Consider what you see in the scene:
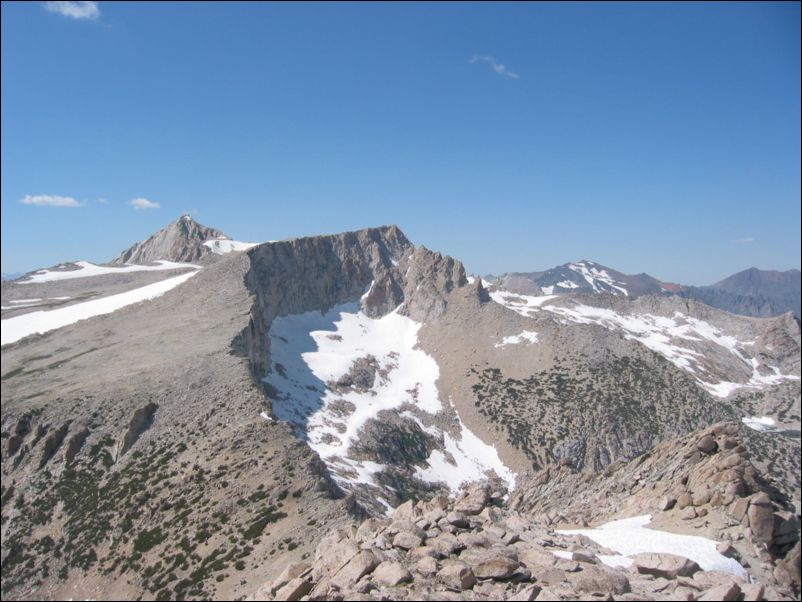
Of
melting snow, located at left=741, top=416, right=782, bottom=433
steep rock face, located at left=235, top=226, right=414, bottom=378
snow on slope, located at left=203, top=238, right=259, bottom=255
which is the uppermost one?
snow on slope, located at left=203, top=238, right=259, bottom=255

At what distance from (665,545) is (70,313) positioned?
333ft

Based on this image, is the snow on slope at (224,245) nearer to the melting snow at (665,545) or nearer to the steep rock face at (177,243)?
the steep rock face at (177,243)

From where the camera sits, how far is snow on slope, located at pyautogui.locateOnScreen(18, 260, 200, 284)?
12136cm

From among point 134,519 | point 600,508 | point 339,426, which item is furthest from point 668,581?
point 339,426

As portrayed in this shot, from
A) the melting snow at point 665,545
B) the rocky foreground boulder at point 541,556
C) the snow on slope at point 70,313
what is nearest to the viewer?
the rocky foreground boulder at point 541,556

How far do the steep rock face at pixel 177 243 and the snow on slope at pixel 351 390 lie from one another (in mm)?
49689

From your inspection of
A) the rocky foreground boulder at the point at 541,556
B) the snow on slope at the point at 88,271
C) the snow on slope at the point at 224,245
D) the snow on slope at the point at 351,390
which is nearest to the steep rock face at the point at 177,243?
the snow on slope at the point at 224,245

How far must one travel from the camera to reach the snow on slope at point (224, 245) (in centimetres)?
17471

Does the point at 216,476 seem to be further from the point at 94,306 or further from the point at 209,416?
the point at 94,306

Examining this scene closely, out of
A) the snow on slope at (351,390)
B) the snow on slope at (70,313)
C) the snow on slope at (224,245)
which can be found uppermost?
the snow on slope at (224,245)

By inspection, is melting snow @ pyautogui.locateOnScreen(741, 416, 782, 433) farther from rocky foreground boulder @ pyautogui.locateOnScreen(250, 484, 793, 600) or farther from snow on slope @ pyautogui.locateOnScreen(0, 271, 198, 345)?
snow on slope @ pyautogui.locateOnScreen(0, 271, 198, 345)

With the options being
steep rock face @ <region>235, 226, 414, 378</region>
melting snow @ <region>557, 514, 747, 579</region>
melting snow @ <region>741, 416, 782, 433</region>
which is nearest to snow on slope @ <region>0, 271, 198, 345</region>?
steep rock face @ <region>235, 226, 414, 378</region>

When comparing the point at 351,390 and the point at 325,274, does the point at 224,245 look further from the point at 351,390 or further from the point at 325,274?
the point at 351,390

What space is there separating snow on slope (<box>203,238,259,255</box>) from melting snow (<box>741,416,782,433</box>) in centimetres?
16246
